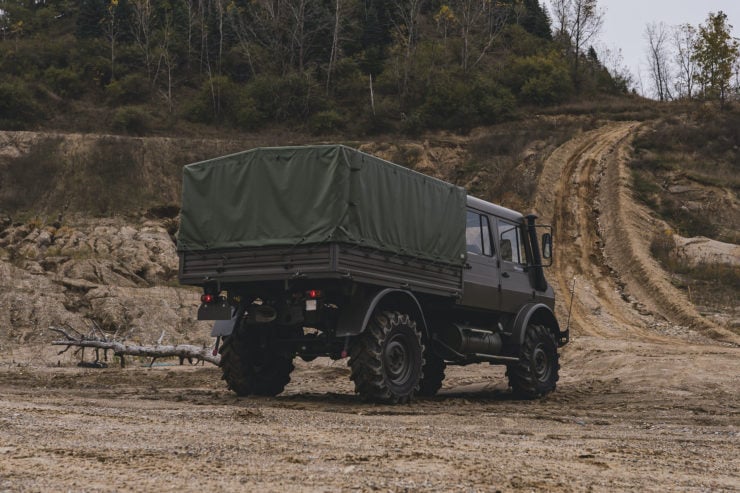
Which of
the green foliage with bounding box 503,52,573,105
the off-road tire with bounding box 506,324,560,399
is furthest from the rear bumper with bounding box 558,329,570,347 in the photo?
the green foliage with bounding box 503,52,573,105

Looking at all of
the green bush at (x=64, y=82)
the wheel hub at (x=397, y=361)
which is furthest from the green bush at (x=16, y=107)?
the wheel hub at (x=397, y=361)

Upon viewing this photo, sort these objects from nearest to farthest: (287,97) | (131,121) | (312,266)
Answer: (312,266), (131,121), (287,97)

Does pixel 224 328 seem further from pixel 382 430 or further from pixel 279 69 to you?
pixel 279 69

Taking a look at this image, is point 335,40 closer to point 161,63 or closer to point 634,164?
point 161,63

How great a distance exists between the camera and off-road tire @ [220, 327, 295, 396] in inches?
427

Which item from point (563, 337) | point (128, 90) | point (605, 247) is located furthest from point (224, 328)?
point (128, 90)

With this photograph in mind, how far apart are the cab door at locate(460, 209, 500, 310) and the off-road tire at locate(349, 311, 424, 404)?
151 centimetres

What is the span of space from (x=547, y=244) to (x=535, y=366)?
2087 millimetres

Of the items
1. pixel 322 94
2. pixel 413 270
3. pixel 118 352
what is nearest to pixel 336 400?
pixel 413 270

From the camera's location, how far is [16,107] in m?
43.5

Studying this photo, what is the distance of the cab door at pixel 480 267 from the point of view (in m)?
11.8

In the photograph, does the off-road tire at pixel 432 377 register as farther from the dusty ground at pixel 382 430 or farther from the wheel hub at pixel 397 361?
the wheel hub at pixel 397 361

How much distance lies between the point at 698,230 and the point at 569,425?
26418 mm

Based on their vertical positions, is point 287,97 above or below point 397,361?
above
